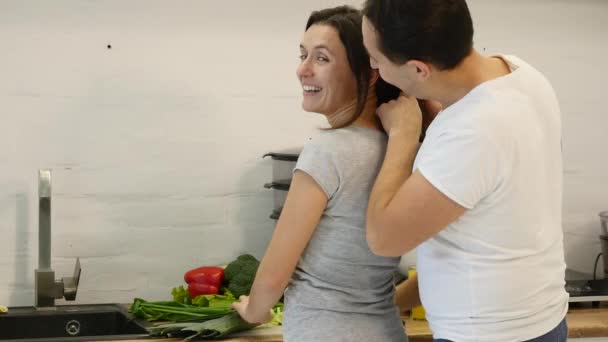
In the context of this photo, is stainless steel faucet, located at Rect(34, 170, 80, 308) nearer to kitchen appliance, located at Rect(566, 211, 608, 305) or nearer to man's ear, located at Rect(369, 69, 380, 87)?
man's ear, located at Rect(369, 69, 380, 87)

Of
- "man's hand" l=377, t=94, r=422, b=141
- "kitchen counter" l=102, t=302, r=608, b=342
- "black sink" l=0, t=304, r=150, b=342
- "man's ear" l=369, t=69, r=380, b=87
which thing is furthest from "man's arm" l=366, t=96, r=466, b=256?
"black sink" l=0, t=304, r=150, b=342

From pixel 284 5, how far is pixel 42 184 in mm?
909

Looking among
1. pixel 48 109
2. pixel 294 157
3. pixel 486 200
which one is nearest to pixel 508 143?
pixel 486 200

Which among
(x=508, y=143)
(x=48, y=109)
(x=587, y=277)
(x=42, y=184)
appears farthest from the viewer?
(x=587, y=277)

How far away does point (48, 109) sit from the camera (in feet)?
8.75

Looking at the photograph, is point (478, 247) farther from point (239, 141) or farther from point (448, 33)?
point (239, 141)

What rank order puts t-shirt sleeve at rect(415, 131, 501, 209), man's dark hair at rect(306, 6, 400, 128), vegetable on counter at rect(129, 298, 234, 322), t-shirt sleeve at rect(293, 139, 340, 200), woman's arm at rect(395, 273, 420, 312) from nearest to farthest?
t-shirt sleeve at rect(415, 131, 501, 209) < t-shirt sleeve at rect(293, 139, 340, 200) < man's dark hair at rect(306, 6, 400, 128) < woman's arm at rect(395, 273, 420, 312) < vegetable on counter at rect(129, 298, 234, 322)

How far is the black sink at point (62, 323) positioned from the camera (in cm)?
253

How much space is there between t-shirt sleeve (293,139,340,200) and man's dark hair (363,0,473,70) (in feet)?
0.78

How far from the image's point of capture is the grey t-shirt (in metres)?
1.62

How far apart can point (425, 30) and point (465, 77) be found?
0.39 feet

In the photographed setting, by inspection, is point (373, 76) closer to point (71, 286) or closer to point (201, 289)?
point (201, 289)

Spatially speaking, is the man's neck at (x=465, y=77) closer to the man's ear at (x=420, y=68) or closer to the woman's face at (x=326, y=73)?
the man's ear at (x=420, y=68)

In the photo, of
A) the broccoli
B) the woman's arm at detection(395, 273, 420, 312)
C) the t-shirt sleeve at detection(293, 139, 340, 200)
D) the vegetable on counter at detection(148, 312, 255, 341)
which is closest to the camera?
the t-shirt sleeve at detection(293, 139, 340, 200)
